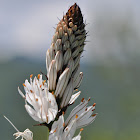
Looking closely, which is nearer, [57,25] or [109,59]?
[57,25]

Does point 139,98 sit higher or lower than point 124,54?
lower

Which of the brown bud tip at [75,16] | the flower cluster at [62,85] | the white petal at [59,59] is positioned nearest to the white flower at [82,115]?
the flower cluster at [62,85]

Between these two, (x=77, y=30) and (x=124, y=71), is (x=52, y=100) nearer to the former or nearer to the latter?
(x=77, y=30)

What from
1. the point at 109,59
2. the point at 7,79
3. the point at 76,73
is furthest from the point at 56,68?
the point at 7,79

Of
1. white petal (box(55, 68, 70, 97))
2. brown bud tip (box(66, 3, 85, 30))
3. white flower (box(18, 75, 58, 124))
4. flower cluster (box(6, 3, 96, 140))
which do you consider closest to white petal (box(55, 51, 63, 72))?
flower cluster (box(6, 3, 96, 140))

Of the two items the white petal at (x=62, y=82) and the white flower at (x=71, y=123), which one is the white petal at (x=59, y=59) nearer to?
the white petal at (x=62, y=82)
